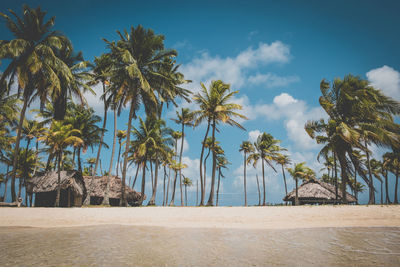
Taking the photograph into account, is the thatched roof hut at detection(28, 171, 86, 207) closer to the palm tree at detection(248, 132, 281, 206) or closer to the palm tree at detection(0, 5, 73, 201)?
the palm tree at detection(0, 5, 73, 201)

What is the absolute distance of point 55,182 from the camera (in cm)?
1933

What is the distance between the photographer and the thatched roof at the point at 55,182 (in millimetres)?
19203

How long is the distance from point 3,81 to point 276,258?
2167cm

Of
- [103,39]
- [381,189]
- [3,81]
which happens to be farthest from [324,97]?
[381,189]

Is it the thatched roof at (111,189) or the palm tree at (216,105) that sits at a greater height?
the palm tree at (216,105)

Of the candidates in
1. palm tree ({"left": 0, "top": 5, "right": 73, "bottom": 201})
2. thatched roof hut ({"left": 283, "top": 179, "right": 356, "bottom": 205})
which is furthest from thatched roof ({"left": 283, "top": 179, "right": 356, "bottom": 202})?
palm tree ({"left": 0, "top": 5, "right": 73, "bottom": 201})

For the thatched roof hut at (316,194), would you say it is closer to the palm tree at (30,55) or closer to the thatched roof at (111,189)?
the thatched roof at (111,189)

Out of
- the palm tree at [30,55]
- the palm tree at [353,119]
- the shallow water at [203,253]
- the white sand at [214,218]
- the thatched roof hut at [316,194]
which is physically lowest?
the thatched roof hut at [316,194]

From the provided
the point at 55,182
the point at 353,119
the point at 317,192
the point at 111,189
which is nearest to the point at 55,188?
the point at 55,182

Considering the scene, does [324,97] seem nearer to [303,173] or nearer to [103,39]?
[303,173]

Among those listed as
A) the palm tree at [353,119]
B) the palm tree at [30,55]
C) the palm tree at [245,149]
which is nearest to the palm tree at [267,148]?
the palm tree at [245,149]

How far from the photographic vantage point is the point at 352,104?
16297 millimetres

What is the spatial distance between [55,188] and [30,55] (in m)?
11.0

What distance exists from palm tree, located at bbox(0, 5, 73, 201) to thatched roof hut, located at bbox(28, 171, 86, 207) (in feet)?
10.9
